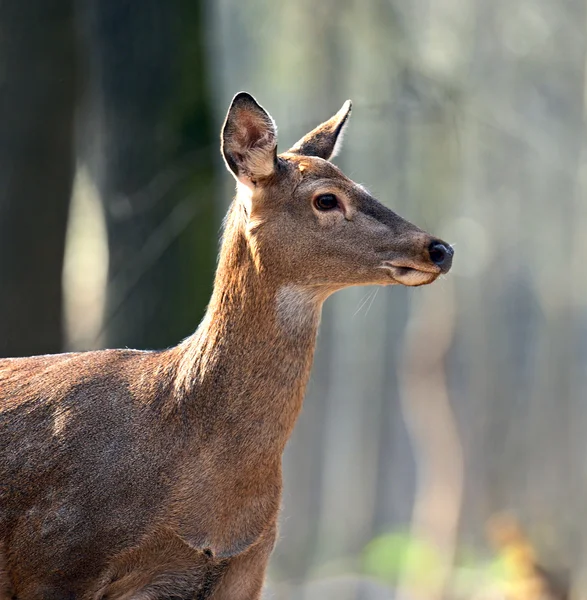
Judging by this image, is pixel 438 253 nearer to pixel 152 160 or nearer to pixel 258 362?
pixel 258 362

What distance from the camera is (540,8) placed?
2056cm

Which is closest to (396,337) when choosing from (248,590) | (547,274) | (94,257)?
(547,274)

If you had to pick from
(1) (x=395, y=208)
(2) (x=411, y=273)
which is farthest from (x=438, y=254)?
(1) (x=395, y=208)

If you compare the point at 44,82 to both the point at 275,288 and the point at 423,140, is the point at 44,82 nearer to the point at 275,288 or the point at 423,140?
the point at 275,288

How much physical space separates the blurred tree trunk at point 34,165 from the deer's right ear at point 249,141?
374cm

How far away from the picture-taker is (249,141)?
583 centimetres

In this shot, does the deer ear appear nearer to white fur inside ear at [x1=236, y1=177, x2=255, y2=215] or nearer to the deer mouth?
white fur inside ear at [x1=236, y1=177, x2=255, y2=215]

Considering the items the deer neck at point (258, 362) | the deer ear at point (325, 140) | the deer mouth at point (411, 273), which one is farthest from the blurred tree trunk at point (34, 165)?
the deer mouth at point (411, 273)

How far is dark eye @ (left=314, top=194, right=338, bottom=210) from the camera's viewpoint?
5.82 meters

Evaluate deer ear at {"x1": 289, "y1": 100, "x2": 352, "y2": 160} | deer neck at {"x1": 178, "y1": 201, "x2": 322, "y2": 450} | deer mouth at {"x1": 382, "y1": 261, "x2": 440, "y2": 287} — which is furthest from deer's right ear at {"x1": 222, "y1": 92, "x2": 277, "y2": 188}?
deer mouth at {"x1": 382, "y1": 261, "x2": 440, "y2": 287}

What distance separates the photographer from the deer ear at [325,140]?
6.41 meters

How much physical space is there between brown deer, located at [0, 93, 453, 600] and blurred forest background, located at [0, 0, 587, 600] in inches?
134

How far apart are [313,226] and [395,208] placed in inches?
634

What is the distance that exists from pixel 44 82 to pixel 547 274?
15389 mm
